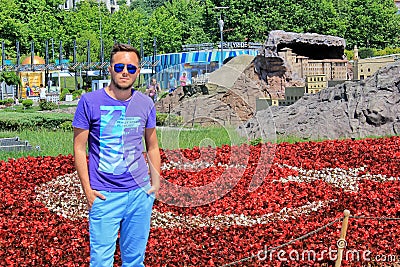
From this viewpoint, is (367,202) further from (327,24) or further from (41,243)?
(327,24)

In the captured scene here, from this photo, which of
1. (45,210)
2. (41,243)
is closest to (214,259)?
(41,243)

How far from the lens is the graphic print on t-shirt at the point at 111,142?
185 inches

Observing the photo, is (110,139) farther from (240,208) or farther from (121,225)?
(240,208)

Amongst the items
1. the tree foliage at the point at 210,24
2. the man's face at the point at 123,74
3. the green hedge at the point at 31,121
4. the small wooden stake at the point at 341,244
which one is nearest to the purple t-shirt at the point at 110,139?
the man's face at the point at 123,74

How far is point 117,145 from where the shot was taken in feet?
15.5

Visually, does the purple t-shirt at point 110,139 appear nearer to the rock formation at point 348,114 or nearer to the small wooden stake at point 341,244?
the small wooden stake at point 341,244

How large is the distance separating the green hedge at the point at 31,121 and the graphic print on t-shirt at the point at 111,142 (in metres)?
14.3

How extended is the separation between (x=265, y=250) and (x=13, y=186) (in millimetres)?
4546

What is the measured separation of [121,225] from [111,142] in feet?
2.07

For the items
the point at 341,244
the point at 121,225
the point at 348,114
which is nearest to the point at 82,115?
the point at 121,225

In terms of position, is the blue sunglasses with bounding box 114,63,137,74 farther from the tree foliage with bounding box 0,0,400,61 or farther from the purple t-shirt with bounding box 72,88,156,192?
the tree foliage with bounding box 0,0,400,61

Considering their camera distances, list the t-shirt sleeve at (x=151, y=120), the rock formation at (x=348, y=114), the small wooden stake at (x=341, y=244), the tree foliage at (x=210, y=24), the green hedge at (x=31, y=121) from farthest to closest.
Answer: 1. the tree foliage at (x=210, y=24)
2. the green hedge at (x=31, y=121)
3. the rock formation at (x=348, y=114)
4. the small wooden stake at (x=341, y=244)
5. the t-shirt sleeve at (x=151, y=120)

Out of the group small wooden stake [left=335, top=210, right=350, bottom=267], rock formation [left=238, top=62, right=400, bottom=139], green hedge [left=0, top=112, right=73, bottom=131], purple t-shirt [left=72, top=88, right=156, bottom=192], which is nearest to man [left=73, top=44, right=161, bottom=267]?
purple t-shirt [left=72, top=88, right=156, bottom=192]

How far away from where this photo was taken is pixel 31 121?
19203 millimetres
